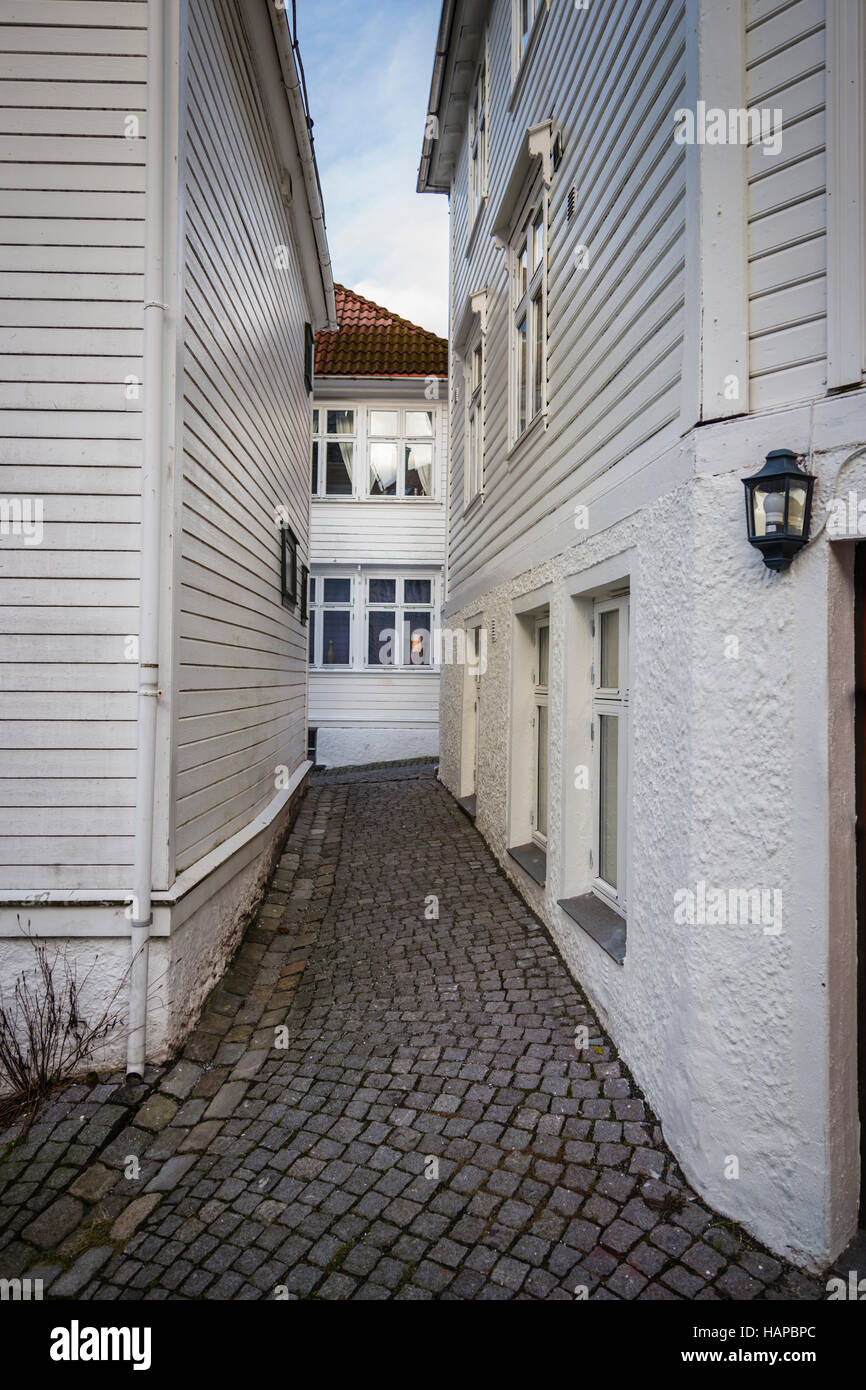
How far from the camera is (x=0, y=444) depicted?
3758 mm

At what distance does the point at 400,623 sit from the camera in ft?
46.6

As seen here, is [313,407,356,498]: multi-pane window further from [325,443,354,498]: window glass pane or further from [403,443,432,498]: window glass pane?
[403,443,432,498]: window glass pane

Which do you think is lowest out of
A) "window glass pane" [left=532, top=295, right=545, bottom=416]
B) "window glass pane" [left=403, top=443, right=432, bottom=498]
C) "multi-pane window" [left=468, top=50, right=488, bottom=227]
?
"window glass pane" [left=532, top=295, right=545, bottom=416]

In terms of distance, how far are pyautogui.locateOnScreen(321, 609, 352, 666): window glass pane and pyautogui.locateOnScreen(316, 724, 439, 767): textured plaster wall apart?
1319mm

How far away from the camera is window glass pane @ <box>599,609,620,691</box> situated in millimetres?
4332

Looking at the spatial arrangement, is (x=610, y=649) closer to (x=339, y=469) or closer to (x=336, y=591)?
(x=336, y=591)

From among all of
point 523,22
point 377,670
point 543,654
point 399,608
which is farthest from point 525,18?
point 377,670

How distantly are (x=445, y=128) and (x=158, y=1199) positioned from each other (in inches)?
463

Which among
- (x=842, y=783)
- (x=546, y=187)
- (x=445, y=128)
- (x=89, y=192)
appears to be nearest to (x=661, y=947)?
(x=842, y=783)

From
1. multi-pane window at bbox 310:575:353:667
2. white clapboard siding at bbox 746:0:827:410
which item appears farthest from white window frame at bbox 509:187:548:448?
multi-pane window at bbox 310:575:353:667

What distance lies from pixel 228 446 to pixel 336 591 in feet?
30.5

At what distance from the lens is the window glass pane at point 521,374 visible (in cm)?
632

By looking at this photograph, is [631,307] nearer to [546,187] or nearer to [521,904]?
[546,187]
